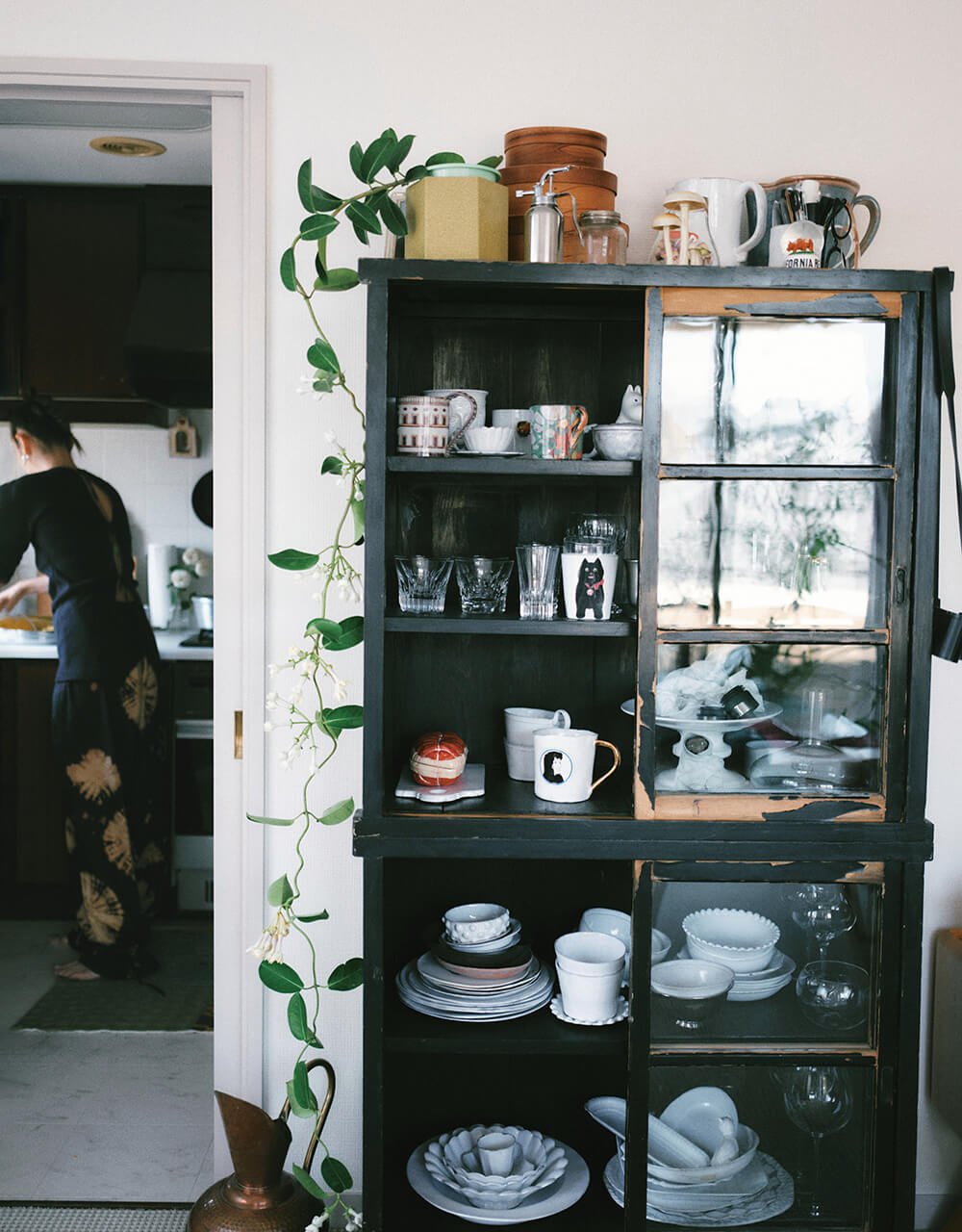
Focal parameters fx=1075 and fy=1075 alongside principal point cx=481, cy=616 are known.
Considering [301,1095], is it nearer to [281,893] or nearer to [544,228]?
[281,893]

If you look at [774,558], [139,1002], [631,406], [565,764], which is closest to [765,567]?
[774,558]

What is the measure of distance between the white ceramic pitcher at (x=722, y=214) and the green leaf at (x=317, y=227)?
1.89 ft

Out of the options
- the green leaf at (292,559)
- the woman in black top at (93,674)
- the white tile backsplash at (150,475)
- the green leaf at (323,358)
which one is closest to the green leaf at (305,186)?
the green leaf at (323,358)

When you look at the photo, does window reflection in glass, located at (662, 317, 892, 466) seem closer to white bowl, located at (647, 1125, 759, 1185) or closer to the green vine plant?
the green vine plant

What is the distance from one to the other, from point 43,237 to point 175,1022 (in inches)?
107

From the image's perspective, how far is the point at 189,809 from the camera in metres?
3.76

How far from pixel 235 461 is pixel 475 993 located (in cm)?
108

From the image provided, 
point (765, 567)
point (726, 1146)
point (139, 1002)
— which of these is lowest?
point (139, 1002)

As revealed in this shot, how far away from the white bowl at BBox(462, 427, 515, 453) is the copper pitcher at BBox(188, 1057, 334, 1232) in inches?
44.3

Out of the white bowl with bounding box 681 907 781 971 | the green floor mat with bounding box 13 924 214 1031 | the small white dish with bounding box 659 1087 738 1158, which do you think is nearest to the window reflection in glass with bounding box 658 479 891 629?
the white bowl with bounding box 681 907 781 971

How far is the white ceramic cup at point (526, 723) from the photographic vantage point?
77.4 inches

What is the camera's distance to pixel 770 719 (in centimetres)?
180

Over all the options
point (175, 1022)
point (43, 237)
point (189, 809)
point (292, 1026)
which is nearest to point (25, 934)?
point (189, 809)

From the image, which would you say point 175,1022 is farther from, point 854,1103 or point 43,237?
point 43,237
